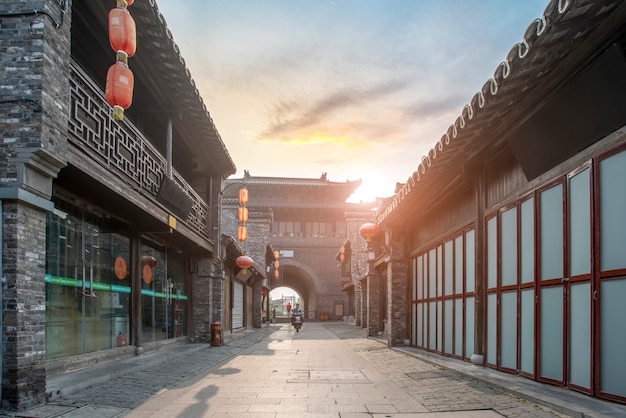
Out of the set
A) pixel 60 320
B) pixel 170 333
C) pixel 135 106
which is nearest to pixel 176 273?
pixel 170 333

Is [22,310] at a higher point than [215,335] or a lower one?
higher

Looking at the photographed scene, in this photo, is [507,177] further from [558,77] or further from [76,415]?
[76,415]

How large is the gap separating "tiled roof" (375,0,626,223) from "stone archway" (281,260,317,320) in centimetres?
3584

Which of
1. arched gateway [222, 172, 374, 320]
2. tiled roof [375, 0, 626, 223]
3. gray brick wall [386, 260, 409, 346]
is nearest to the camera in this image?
tiled roof [375, 0, 626, 223]

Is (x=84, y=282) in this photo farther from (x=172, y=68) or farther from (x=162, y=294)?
(x=162, y=294)

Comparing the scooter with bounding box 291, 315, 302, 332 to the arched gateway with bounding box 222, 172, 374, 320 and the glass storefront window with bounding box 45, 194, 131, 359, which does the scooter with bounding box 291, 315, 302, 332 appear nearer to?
the arched gateway with bounding box 222, 172, 374, 320

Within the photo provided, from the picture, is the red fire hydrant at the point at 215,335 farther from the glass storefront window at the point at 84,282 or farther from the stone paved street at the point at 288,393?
the glass storefront window at the point at 84,282

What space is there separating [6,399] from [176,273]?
947 centimetres

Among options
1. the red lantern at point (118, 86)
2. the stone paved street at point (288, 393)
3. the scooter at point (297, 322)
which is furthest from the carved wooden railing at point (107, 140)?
the scooter at point (297, 322)

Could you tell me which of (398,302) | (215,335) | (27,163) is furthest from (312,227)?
(27,163)

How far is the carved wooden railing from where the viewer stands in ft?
23.8

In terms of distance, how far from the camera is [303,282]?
49.2 meters

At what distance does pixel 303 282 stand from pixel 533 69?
4416 centimetres

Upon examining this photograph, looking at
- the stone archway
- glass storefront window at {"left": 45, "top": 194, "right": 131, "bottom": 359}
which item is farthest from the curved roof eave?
the stone archway
